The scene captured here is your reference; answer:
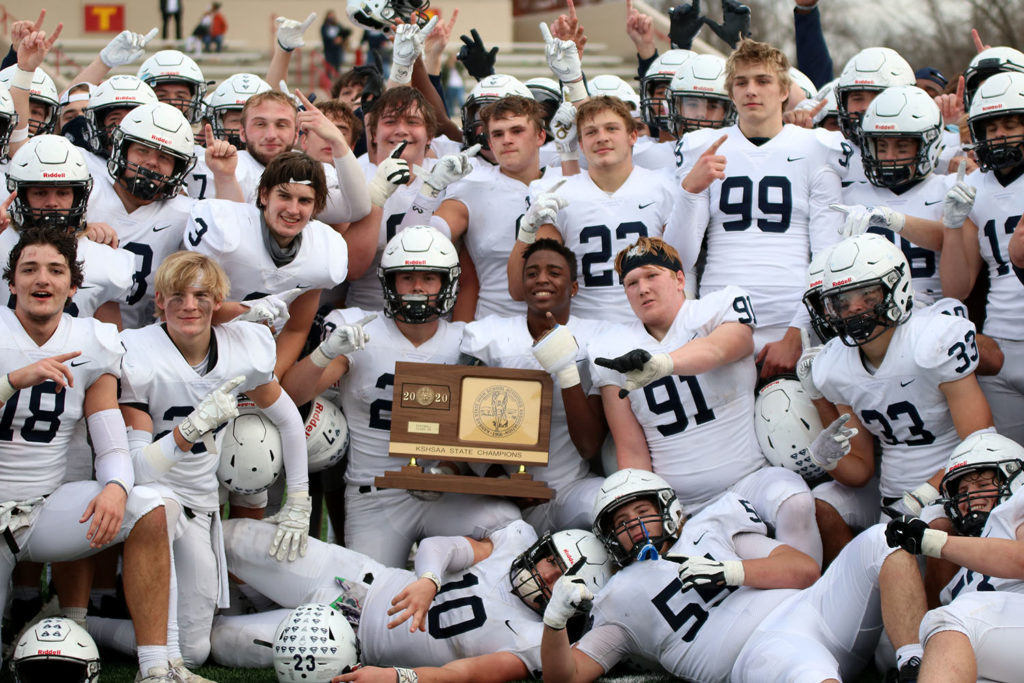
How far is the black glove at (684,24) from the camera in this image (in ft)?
24.2

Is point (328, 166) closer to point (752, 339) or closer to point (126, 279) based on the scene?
point (126, 279)

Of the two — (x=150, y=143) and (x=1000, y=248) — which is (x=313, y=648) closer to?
(x=150, y=143)

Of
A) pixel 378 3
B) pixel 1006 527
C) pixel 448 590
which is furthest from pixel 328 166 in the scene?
pixel 1006 527

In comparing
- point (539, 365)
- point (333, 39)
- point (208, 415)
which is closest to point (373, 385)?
point (539, 365)

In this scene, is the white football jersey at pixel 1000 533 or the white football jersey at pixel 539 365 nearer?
the white football jersey at pixel 1000 533

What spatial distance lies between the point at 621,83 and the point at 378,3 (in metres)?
1.57

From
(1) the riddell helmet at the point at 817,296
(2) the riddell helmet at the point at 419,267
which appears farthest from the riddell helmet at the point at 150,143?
(1) the riddell helmet at the point at 817,296

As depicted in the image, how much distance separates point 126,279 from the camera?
5316 millimetres

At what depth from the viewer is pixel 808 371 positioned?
5359 mm

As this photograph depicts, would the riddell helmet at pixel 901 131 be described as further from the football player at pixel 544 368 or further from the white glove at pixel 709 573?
the white glove at pixel 709 573

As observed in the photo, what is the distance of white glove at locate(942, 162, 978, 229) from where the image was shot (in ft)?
17.2

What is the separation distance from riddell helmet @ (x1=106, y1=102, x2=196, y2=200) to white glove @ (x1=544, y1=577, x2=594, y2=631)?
8.73 ft

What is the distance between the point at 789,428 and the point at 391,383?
1.80 metres

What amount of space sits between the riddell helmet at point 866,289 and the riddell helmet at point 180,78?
3544mm
